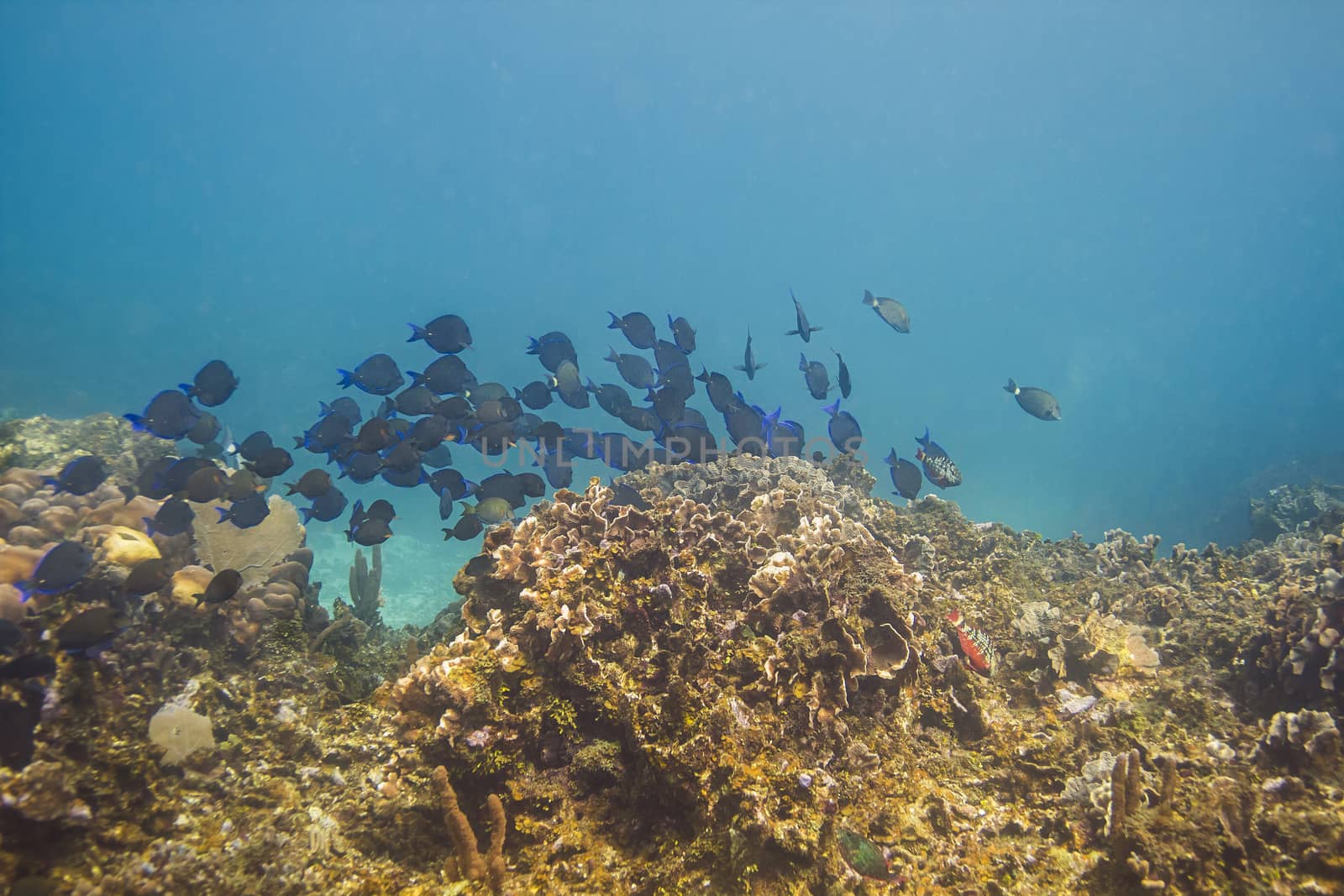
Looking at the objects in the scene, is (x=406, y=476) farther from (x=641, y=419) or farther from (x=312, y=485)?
(x=641, y=419)

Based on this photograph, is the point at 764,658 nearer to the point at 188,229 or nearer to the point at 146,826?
the point at 146,826

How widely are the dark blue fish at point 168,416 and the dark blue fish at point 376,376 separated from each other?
A: 1.48 metres

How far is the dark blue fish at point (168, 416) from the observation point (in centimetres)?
539

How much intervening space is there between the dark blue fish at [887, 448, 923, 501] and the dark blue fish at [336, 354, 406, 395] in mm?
5714

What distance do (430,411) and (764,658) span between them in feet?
15.4

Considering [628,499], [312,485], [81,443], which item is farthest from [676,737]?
[81,443]

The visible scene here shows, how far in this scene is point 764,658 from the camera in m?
3.14

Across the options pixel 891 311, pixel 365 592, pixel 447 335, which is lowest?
pixel 365 592

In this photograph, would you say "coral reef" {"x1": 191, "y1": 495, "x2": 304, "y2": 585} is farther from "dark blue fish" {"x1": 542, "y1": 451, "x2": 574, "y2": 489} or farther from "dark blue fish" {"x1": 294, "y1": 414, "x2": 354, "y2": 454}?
"dark blue fish" {"x1": 542, "y1": 451, "x2": 574, "y2": 489}

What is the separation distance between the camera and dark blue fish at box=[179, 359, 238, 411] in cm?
540

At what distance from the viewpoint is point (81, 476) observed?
5.82 metres

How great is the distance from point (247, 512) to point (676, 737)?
18.4 ft

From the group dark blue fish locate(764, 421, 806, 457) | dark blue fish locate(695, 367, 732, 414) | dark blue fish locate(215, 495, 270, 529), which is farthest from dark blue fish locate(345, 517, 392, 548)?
dark blue fish locate(764, 421, 806, 457)

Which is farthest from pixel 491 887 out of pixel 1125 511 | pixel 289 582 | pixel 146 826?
pixel 1125 511
